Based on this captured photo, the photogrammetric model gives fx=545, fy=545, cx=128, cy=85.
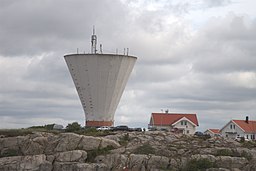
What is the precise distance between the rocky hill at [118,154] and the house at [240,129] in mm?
37579

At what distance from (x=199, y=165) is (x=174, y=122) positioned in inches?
1710

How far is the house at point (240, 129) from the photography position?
328ft

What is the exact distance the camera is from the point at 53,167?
2168 inches

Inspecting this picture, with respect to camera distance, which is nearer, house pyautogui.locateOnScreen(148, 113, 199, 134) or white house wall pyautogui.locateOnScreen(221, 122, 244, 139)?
house pyautogui.locateOnScreen(148, 113, 199, 134)

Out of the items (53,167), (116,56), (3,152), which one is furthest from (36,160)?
(116,56)

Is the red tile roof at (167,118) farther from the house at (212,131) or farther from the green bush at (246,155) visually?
the green bush at (246,155)

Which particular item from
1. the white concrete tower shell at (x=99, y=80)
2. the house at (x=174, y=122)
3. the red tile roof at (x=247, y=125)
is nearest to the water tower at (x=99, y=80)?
the white concrete tower shell at (x=99, y=80)

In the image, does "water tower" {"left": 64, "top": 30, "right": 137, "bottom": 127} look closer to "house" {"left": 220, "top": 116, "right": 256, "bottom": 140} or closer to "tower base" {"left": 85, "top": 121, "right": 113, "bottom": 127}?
"tower base" {"left": 85, "top": 121, "right": 113, "bottom": 127}

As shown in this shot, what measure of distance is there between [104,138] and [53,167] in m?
7.46

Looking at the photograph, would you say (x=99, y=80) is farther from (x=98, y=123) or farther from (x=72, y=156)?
(x=72, y=156)

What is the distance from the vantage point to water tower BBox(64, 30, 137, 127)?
7944 cm

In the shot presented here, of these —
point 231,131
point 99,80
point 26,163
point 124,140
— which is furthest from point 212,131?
point 26,163

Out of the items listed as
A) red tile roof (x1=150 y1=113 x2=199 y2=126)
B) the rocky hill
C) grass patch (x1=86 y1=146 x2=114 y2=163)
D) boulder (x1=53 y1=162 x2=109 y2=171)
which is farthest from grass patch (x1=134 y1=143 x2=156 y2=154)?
red tile roof (x1=150 y1=113 x2=199 y2=126)

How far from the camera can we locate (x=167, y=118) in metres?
98.8
